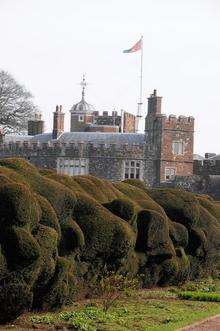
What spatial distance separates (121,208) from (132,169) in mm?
34829

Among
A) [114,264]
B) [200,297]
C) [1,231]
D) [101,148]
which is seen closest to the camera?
[1,231]

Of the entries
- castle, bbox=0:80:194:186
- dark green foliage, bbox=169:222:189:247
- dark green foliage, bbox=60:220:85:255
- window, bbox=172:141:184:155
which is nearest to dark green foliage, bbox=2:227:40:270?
dark green foliage, bbox=60:220:85:255

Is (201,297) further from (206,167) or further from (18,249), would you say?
(206,167)

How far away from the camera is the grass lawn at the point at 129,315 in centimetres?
1203

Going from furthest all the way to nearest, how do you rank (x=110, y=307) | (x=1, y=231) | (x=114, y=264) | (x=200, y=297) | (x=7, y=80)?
(x=7, y=80), (x=200, y=297), (x=114, y=264), (x=110, y=307), (x=1, y=231)

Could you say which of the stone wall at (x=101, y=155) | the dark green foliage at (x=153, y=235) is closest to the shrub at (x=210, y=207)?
the dark green foliage at (x=153, y=235)

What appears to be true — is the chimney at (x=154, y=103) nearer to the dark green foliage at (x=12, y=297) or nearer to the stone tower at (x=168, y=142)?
the stone tower at (x=168, y=142)

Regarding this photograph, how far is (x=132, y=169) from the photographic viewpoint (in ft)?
166

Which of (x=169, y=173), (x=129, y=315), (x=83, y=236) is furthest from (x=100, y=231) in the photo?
(x=169, y=173)

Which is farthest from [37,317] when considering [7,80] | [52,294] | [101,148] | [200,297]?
[7,80]

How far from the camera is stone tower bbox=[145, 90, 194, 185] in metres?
50.6

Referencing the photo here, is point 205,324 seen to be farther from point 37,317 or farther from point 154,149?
point 154,149

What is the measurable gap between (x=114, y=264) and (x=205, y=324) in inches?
98.4

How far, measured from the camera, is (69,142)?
168 ft
